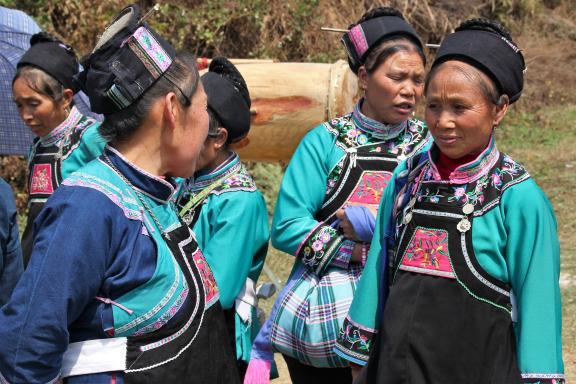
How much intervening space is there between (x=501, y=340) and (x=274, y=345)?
1.11 m

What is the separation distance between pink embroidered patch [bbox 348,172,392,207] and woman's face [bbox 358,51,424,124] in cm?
25

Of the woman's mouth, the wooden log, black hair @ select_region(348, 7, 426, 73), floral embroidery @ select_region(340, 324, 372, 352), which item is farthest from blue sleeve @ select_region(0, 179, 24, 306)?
the wooden log

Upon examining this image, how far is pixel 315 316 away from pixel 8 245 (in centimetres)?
121

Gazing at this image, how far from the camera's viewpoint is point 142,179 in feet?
8.43

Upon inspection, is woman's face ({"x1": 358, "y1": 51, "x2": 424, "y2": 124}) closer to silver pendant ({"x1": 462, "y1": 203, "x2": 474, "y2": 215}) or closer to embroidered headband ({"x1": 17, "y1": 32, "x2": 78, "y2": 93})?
silver pendant ({"x1": 462, "y1": 203, "x2": 474, "y2": 215})

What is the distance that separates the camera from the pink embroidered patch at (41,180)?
4710 mm

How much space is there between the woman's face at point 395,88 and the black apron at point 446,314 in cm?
85

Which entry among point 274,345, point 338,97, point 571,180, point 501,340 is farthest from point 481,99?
point 571,180

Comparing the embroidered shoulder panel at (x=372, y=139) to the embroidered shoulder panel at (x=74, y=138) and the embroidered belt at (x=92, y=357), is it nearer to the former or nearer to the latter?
the embroidered belt at (x=92, y=357)

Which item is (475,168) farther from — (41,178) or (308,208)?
(41,178)

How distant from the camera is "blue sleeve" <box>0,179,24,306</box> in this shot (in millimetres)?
3391

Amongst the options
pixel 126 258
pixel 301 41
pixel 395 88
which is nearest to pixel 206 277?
pixel 126 258

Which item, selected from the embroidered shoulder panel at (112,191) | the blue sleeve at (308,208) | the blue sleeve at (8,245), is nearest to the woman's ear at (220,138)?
the blue sleeve at (308,208)

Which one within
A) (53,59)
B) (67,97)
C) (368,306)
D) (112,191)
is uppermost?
(53,59)
